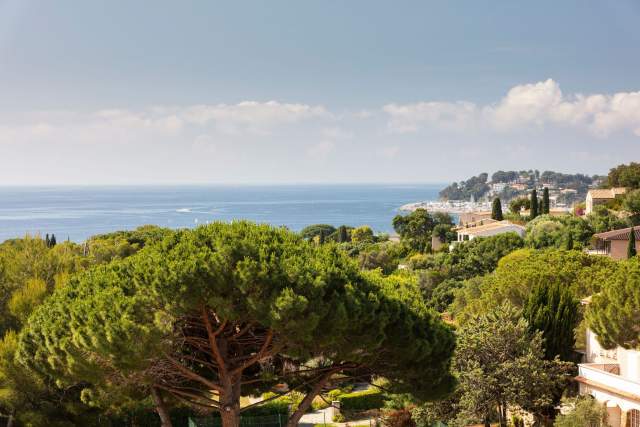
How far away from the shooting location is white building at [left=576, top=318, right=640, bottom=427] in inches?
629

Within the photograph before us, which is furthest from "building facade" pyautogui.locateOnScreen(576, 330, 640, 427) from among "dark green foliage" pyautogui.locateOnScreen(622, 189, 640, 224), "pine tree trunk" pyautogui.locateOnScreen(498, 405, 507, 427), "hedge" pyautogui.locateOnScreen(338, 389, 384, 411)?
"dark green foliage" pyautogui.locateOnScreen(622, 189, 640, 224)

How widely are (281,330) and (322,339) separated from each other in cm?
73

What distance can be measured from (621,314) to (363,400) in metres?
8.84

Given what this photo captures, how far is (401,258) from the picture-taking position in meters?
63.0

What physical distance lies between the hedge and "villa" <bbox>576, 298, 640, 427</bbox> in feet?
21.9

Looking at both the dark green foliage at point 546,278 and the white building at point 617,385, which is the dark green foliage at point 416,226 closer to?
the dark green foliage at point 546,278

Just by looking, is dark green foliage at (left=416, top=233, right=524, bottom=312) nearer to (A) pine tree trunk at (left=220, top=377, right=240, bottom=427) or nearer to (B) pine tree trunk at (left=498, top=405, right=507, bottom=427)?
(B) pine tree trunk at (left=498, top=405, right=507, bottom=427)

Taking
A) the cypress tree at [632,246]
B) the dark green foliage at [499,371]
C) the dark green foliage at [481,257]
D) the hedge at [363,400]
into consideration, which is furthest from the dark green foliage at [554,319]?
the dark green foliage at [481,257]

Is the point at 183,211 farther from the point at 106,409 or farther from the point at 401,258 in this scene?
the point at 106,409

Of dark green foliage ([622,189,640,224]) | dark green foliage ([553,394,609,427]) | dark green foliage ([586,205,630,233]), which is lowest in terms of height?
dark green foliage ([553,394,609,427])

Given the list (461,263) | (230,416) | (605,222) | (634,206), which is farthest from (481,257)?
(230,416)

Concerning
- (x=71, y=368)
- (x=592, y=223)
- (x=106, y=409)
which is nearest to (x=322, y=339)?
(x=71, y=368)

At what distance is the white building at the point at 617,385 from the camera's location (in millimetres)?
15969

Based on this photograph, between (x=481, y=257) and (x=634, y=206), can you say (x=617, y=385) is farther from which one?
(x=634, y=206)
